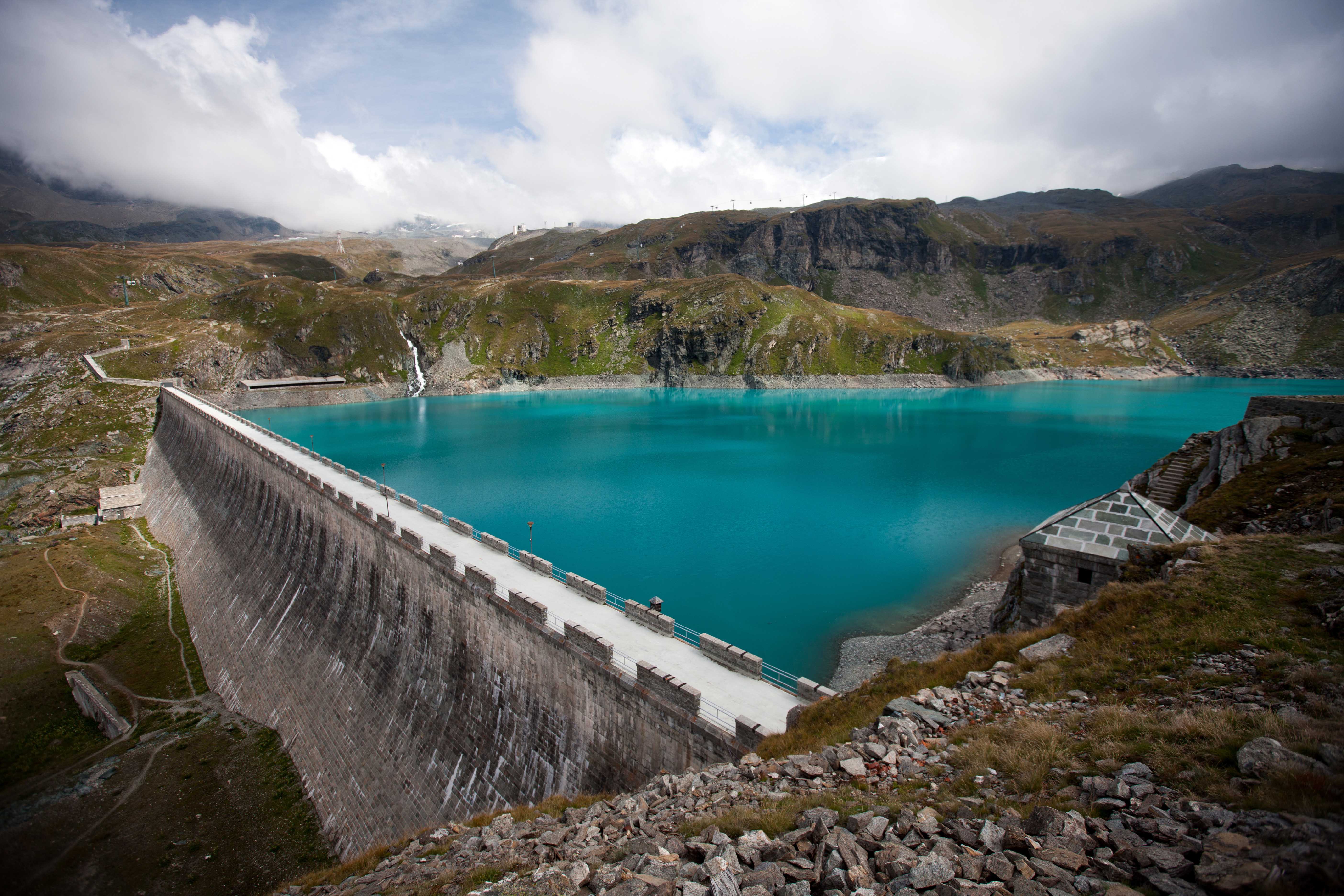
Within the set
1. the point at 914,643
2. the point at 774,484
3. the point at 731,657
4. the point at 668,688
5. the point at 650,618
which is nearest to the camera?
the point at 668,688

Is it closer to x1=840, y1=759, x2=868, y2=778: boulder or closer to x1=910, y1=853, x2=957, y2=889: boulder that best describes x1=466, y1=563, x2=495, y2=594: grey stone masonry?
x1=840, y1=759, x2=868, y2=778: boulder

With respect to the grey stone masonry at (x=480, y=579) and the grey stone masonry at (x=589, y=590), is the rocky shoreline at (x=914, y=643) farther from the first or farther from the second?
the grey stone masonry at (x=480, y=579)

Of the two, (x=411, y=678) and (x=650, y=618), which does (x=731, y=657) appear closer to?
(x=650, y=618)

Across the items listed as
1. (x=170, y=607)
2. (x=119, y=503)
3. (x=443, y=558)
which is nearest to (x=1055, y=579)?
(x=443, y=558)

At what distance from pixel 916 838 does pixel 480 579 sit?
19.0 m

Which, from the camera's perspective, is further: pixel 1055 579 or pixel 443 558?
pixel 443 558

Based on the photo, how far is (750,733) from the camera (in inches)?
552

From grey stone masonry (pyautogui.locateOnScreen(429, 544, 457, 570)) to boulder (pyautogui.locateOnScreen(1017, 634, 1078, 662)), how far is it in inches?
805

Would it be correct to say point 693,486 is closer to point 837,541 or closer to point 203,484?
point 837,541

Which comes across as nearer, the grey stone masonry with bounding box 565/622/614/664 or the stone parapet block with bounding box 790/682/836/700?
the stone parapet block with bounding box 790/682/836/700

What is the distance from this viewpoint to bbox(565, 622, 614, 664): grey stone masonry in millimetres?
17781

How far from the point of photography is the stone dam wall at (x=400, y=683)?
17734 mm

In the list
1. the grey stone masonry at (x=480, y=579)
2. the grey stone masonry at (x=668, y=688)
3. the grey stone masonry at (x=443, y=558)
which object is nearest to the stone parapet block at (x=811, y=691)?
the grey stone masonry at (x=668, y=688)

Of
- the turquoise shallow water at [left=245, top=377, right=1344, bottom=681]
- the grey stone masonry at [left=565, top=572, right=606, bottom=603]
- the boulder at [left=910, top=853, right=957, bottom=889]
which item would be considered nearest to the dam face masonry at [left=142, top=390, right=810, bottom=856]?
the grey stone masonry at [left=565, top=572, right=606, bottom=603]
